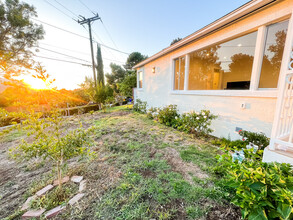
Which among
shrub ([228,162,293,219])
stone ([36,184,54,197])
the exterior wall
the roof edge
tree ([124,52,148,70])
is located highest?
tree ([124,52,148,70])

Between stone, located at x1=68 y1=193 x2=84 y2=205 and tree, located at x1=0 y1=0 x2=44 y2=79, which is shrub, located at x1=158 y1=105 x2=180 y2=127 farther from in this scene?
tree, located at x1=0 y1=0 x2=44 y2=79

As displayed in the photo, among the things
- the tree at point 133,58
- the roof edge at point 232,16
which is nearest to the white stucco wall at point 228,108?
the roof edge at point 232,16

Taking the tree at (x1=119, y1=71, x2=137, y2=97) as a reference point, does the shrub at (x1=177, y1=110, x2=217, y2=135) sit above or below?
below

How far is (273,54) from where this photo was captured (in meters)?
3.16

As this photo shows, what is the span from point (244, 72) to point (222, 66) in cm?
93

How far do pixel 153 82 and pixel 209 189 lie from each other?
6.22 metres

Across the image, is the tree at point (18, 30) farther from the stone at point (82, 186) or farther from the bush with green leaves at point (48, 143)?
the stone at point (82, 186)

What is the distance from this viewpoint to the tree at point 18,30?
8695mm

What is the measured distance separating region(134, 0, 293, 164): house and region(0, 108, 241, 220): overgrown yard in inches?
44.1

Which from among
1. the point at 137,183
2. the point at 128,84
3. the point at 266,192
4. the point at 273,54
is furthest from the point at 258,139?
the point at 128,84

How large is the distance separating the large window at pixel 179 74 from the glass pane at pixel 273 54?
257 centimetres

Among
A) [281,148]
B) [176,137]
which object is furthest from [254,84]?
[176,137]

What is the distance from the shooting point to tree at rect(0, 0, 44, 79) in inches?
342

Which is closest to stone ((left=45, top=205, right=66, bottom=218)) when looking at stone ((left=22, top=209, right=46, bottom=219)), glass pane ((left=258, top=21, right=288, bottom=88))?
stone ((left=22, top=209, right=46, bottom=219))
